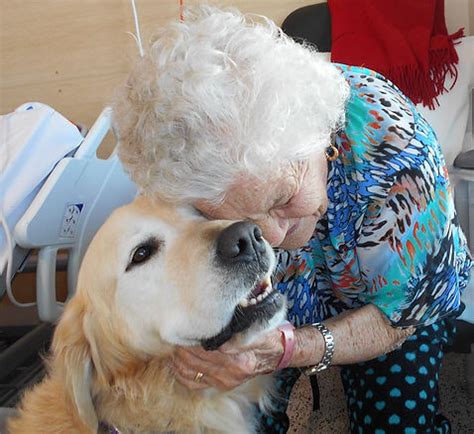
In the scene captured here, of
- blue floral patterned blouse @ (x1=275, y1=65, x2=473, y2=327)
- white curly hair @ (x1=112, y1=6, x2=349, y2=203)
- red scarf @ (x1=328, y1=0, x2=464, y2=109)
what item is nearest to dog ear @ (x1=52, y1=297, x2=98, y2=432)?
white curly hair @ (x1=112, y1=6, x2=349, y2=203)

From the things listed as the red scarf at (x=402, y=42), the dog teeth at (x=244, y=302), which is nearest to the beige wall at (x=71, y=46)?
the red scarf at (x=402, y=42)

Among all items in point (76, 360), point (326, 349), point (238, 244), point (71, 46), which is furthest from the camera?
point (71, 46)

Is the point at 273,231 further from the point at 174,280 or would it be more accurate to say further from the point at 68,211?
the point at 68,211

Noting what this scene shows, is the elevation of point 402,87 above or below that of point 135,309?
below

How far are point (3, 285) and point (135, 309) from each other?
60 centimetres

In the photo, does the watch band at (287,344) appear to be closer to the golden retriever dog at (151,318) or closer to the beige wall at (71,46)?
the golden retriever dog at (151,318)

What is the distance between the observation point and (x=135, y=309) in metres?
0.89

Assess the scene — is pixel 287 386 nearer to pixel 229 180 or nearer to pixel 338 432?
pixel 338 432

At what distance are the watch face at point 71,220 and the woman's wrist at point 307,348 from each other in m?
0.65

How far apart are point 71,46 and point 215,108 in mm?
1653

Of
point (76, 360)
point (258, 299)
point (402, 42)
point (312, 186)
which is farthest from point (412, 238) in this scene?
point (402, 42)

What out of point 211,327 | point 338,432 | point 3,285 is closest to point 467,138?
point 338,432

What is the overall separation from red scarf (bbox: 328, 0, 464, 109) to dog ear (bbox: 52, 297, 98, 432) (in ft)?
4.47

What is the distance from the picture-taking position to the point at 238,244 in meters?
0.79
